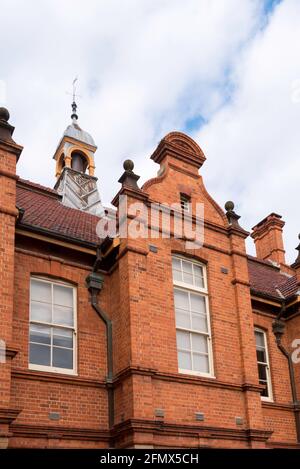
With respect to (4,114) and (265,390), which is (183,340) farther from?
(4,114)

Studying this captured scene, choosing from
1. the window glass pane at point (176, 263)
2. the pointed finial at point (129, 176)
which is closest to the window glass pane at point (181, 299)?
the window glass pane at point (176, 263)

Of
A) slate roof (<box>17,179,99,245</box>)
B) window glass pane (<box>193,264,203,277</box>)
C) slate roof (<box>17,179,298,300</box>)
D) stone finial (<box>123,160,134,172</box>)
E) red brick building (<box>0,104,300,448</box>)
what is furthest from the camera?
window glass pane (<box>193,264,203,277</box>)

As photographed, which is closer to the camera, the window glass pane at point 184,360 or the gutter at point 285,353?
the window glass pane at point 184,360

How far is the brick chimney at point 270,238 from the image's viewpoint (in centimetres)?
2415

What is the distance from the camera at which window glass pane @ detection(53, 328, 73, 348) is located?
12328 mm

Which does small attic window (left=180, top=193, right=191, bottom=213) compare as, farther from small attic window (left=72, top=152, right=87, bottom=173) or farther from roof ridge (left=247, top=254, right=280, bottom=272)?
small attic window (left=72, top=152, right=87, bottom=173)

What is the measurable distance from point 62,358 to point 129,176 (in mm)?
4564

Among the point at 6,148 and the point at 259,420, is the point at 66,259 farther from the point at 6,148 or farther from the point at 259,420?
the point at 259,420

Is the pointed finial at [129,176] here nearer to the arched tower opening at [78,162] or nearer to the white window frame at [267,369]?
the white window frame at [267,369]

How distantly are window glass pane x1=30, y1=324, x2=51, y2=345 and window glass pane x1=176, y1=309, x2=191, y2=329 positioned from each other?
2.95m

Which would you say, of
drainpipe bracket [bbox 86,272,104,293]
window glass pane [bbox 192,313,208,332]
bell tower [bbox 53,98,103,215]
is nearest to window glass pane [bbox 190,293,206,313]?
window glass pane [bbox 192,313,208,332]

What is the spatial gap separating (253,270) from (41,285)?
29.3 ft

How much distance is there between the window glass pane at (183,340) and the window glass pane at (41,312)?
2.88 metres

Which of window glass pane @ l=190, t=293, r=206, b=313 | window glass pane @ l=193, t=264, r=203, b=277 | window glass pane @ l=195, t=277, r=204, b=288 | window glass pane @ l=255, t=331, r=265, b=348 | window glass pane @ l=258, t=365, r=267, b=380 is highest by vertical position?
window glass pane @ l=193, t=264, r=203, b=277
